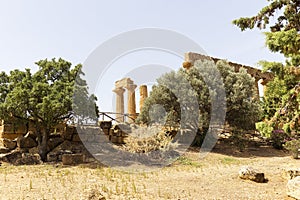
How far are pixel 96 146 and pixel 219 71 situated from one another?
10.2 metres

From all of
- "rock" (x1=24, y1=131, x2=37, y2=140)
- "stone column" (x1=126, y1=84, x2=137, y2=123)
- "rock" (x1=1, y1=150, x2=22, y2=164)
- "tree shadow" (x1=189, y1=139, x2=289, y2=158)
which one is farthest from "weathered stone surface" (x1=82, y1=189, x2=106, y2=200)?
"stone column" (x1=126, y1=84, x2=137, y2=123)

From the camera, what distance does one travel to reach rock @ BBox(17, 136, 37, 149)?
575 inches

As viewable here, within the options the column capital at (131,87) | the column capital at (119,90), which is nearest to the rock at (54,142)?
the column capital at (131,87)

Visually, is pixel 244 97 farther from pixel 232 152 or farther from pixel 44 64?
pixel 44 64

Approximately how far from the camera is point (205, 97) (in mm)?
17438

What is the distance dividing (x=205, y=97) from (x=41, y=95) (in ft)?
33.6

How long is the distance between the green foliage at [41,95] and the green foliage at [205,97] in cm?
555

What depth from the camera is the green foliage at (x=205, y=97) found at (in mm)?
17547

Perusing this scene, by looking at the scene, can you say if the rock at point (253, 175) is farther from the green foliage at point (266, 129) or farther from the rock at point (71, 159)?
the rock at point (71, 159)

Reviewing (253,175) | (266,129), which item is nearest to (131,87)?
(253,175)

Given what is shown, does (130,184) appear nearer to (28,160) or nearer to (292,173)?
(292,173)

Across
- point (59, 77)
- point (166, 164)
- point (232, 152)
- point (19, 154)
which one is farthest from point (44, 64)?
point (232, 152)

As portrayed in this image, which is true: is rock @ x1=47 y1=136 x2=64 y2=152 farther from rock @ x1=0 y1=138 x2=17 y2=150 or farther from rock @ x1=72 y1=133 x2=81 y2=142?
rock @ x1=0 y1=138 x2=17 y2=150

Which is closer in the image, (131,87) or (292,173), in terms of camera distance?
(292,173)
